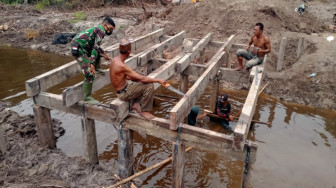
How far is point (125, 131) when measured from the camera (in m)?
4.96

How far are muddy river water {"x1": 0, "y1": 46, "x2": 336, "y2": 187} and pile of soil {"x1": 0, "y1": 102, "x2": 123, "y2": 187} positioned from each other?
2.99 ft

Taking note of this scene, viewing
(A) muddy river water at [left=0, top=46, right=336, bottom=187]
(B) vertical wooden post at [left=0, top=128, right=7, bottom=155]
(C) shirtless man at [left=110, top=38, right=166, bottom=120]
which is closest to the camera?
(C) shirtless man at [left=110, top=38, right=166, bottom=120]

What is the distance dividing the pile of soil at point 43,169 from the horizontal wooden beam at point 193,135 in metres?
1.40

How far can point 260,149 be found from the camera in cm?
722

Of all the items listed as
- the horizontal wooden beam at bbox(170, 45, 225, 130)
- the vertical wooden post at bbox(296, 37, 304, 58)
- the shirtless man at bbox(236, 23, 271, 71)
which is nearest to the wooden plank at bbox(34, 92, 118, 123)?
the horizontal wooden beam at bbox(170, 45, 225, 130)

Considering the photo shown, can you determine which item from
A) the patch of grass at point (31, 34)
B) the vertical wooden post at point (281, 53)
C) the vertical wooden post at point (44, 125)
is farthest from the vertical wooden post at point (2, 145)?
the patch of grass at point (31, 34)

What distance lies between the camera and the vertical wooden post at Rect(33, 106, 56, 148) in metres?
5.76

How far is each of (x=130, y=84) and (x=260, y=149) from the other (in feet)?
14.1

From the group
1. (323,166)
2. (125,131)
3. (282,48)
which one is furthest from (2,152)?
(282,48)

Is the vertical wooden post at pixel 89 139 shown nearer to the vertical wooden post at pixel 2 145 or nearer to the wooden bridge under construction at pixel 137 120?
the wooden bridge under construction at pixel 137 120

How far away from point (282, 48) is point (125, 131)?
778 cm

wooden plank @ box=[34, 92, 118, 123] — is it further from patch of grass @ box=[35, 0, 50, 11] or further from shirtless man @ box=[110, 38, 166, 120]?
patch of grass @ box=[35, 0, 50, 11]

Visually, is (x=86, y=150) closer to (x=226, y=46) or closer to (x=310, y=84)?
(x=226, y=46)

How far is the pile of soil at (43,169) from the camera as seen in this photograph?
5.20 metres
